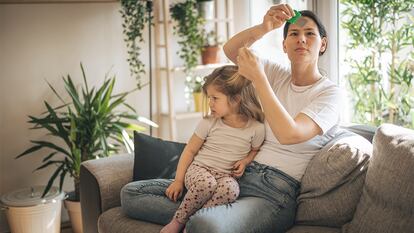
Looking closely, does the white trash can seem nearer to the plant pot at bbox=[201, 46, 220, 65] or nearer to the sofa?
the sofa

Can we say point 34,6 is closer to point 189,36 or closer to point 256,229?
point 189,36

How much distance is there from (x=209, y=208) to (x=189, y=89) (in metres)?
2.09

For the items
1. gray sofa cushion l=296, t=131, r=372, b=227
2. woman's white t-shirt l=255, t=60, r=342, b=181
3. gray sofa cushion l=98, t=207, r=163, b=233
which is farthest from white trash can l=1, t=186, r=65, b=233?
gray sofa cushion l=296, t=131, r=372, b=227

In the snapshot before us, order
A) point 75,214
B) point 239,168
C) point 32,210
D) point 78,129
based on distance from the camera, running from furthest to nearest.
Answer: point 75,214 → point 78,129 → point 32,210 → point 239,168

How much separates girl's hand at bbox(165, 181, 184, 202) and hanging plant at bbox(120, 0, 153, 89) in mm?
1551

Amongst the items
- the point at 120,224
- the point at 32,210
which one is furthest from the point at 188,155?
the point at 32,210

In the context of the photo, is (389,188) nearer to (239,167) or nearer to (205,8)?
(239,167)

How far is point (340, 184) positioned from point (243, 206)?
0.37 meters

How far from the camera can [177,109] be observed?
4.00 meters

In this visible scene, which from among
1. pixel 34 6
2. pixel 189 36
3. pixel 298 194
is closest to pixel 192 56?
pixel 189 36

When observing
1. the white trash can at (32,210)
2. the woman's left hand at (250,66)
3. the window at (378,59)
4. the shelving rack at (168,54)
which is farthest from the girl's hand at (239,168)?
the shelving rack at (168,54)

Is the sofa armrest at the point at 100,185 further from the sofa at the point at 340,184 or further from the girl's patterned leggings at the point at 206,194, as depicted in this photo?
the girl's patterned leggings at the point at 206,194

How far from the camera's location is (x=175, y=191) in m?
2.22

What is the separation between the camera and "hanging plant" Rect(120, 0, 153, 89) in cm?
358
